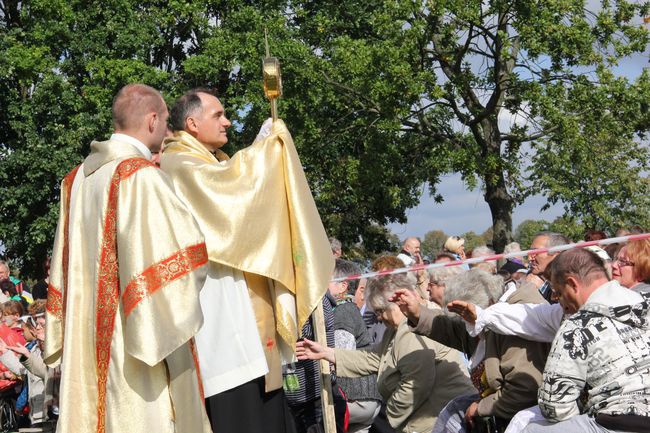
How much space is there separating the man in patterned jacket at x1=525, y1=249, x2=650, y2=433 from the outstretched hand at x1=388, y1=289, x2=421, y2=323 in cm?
143

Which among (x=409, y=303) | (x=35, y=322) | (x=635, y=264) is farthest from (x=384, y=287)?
(x=35, y=322)

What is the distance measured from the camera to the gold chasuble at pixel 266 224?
15.2 feet

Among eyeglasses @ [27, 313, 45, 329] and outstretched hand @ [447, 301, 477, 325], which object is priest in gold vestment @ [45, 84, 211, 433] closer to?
outstretched hand @ [447, 301, 477, 325]

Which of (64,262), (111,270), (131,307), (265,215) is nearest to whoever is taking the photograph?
(131,307)

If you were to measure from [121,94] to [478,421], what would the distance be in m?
2.71

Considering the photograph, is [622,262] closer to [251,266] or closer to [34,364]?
[251,266]

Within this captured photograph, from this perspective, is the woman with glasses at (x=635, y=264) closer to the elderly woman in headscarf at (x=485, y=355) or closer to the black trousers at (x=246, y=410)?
the elderly woman in headscarf at (x=485, y=355)

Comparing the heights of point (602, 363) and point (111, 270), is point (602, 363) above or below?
below

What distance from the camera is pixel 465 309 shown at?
5.34m

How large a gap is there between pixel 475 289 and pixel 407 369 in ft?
2.40

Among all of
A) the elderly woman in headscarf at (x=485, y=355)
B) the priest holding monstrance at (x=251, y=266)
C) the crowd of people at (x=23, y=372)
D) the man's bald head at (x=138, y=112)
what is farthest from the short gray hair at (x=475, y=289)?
the crowd of people at (x=23, y=372)

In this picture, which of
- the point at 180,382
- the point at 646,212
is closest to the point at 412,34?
the point at 646,212

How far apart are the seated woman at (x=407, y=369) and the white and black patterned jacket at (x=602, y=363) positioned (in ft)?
5.26

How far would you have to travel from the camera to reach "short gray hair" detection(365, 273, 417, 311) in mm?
6027
